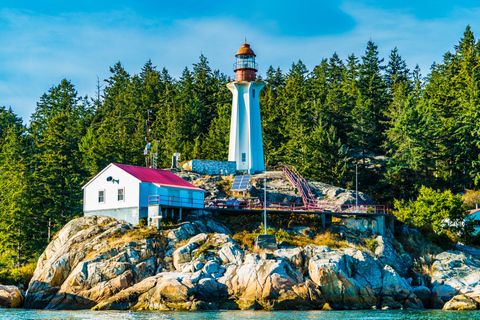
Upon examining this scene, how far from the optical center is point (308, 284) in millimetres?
36625

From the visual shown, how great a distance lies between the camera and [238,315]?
31750mm

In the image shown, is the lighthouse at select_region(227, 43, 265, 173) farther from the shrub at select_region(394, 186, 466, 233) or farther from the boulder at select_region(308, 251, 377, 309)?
the boulder at select_region(308, 251, 377, 309)


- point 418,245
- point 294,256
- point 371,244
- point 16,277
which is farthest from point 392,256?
point 16,277

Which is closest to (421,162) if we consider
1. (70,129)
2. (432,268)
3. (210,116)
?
(432,268)

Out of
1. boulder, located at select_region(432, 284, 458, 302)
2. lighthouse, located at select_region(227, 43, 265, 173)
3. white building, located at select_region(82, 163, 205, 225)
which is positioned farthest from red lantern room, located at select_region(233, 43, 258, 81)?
boulder, located at select_region(432, 284, 458, 302)

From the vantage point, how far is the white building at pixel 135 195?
44094 millimetres

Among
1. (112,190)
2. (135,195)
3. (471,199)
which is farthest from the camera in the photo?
(471,199)

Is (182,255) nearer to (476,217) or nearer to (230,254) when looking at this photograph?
(230,254)

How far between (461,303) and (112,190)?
2728cm

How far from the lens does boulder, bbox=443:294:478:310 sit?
3700 centimetres

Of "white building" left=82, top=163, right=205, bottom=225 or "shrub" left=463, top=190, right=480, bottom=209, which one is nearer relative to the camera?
"white building" left=82, top=163, right=205, bottom=225

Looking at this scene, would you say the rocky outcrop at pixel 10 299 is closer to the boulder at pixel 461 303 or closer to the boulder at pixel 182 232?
the boulder at pixel 182 232

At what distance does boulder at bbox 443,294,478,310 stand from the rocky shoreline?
0.07m

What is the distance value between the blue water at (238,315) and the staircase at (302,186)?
15726 millimetres
